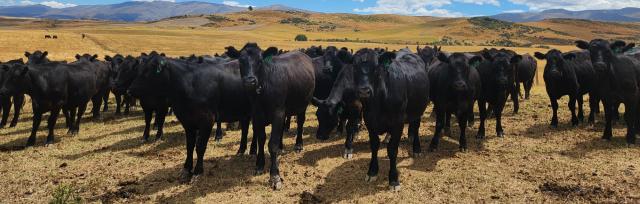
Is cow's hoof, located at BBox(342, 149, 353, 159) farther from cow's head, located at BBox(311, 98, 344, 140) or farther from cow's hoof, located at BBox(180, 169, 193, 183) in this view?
cow's hoof, located at BBox(180, 169, 193, 183)

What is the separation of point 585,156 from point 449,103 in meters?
2.93

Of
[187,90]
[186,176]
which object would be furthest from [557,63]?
[186,176]

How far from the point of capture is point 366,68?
6809mm

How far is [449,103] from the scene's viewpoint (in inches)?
383

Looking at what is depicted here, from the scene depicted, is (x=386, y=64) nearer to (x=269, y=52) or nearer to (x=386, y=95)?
(x=386, y=95)

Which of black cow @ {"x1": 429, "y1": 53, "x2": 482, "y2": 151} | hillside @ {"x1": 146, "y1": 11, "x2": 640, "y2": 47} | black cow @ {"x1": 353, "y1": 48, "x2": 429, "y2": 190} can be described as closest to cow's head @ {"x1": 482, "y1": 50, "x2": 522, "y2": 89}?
black cow @ {"x1": 429, "y1": 53, "x2": 482, "y2": 151}

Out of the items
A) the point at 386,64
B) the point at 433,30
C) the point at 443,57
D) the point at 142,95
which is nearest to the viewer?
the point at 386,64

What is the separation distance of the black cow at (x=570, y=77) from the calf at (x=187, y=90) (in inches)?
362

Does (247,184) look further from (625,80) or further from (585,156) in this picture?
(625,80)

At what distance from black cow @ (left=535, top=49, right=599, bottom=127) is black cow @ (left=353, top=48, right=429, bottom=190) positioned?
19.4ft

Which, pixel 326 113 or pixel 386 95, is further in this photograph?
pixel 326 113

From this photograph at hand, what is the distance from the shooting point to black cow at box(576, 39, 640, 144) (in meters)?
9.85

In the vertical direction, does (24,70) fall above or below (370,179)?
above

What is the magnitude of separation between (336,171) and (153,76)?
385 cm
